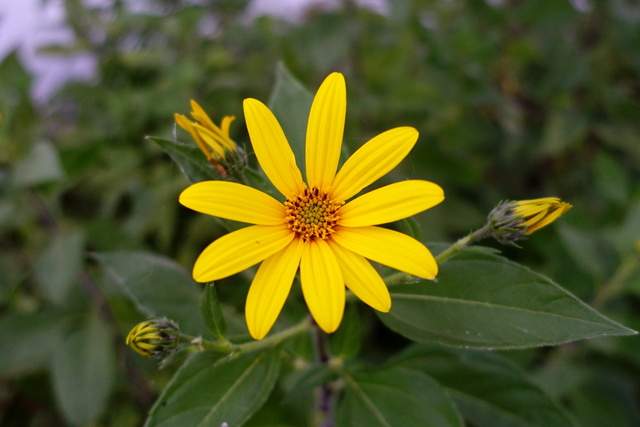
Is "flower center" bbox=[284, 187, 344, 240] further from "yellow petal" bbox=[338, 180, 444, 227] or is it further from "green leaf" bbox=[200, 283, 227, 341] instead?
"green leaf" bbox=[200, 283, 227, 341]

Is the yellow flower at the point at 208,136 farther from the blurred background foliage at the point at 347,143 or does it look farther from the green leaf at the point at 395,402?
the blurred background foliage at the point at 347,143

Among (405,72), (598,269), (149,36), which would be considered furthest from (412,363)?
(149,36)

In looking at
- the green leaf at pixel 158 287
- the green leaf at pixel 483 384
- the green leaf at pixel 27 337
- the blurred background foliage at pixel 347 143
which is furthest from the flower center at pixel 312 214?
the green leaf at pixel 27 337

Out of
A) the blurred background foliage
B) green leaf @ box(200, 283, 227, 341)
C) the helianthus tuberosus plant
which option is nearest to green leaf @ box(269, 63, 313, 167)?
the helianthus tuberosus plant

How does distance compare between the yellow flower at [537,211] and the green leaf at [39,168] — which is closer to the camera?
the yellow flower at [537,211]

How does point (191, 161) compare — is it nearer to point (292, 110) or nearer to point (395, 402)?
point (292, 110)

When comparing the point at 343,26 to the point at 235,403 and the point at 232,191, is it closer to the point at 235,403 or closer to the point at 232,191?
the point at 232,191

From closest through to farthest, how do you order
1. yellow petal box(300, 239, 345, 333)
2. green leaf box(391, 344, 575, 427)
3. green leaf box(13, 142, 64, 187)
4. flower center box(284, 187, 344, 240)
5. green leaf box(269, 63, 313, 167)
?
yellow petal box(300, 239, 345, 333) → flower center box(284, 187, 344, 240) → green leaf box(269, 63, 313, 167) → green leaf box(391, 344, 575, 427) → green leaf box(13, 142, 64, 187)
